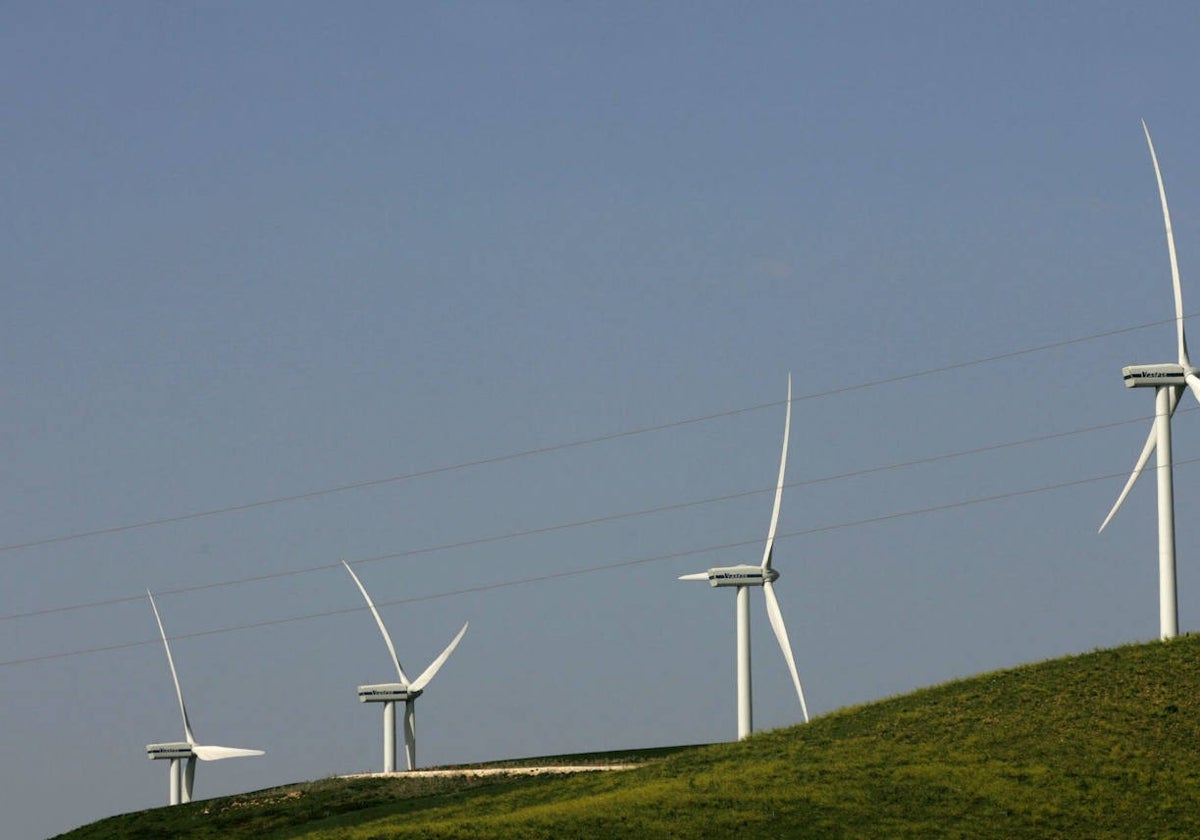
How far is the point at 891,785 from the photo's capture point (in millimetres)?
85688

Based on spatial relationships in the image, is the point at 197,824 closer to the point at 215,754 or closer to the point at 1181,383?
the point at 215,754

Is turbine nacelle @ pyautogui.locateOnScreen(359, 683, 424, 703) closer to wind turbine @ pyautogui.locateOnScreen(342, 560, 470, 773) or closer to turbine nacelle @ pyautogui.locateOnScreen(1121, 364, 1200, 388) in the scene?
wind turbine @ pyautogui.locateOnScreen(342, 560, 470, 773)

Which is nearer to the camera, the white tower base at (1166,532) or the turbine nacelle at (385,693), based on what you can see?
the white tower base at (1166,532)

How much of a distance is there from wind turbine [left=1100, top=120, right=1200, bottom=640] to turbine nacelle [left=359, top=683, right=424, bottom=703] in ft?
184

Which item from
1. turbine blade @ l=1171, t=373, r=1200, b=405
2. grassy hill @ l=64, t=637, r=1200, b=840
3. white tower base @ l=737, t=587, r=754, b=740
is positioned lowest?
grassy hill @ l=64, t=637, r=1200, b=840

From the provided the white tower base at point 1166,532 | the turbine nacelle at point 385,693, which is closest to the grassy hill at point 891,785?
the white tower base at point 1166,532

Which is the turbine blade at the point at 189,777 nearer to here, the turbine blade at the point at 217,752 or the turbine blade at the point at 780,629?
the turbine blade at the point at 217,752

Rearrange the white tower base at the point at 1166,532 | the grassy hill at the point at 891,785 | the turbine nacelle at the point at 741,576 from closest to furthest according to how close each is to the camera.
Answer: the grassy hill at the point at 891,785
the white tower base at the point at 1166,532
the turbine nacelle at the point at 741,576

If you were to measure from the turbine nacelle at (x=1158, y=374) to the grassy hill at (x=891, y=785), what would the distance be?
553 inches

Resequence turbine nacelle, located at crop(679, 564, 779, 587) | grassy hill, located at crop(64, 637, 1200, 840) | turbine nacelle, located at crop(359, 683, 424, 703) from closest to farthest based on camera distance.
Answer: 1. grassy hill, located at crop(64, 637, 1200, 840)
2. turbine nacelle, located at crop(679, 564, 779, 587)
3. turbine nacelle, located at crop(359, 683, 424, 703)

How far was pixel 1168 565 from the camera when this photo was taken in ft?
342

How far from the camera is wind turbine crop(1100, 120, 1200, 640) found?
10400cm

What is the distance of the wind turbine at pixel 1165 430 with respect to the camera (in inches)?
4094

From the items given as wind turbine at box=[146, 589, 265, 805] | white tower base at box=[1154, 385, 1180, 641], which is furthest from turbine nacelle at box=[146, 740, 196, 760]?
white tower base at box=[1154, 385, 1180, 641]
